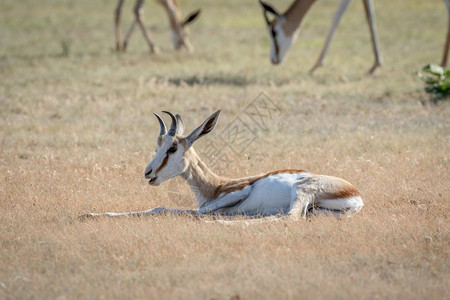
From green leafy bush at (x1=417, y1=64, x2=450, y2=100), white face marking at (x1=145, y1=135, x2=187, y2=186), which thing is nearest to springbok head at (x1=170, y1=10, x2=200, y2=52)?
green leafy bush at (x1=417, y1=64, x2=450, y2=100)

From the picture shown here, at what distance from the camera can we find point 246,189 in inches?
249

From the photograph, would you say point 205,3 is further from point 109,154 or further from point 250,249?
point 250,249

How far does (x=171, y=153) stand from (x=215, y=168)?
5.67 feet

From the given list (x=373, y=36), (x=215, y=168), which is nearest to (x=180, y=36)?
(x=373, y=36)

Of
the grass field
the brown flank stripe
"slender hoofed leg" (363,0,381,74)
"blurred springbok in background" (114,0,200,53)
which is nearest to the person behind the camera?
the grass field

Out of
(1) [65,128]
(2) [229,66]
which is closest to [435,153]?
(1) [65,128]

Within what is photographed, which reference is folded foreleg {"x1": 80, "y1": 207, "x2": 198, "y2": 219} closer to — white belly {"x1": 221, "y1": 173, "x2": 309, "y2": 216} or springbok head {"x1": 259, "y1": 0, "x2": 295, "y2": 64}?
white belly {"x1": 221, "y1": 173, "x2": 309, "y2": 216}

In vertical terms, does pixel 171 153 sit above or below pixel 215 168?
above

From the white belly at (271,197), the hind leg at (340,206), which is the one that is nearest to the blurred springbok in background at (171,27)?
the white belly at (271,197)

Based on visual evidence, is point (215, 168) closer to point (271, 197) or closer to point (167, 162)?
point (167, 162)

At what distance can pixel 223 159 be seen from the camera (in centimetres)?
855

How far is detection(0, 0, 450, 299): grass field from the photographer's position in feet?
15.5

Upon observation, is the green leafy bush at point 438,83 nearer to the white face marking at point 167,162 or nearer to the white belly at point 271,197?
the white belly at point 271,197

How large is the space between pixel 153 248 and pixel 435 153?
437 centimetres
